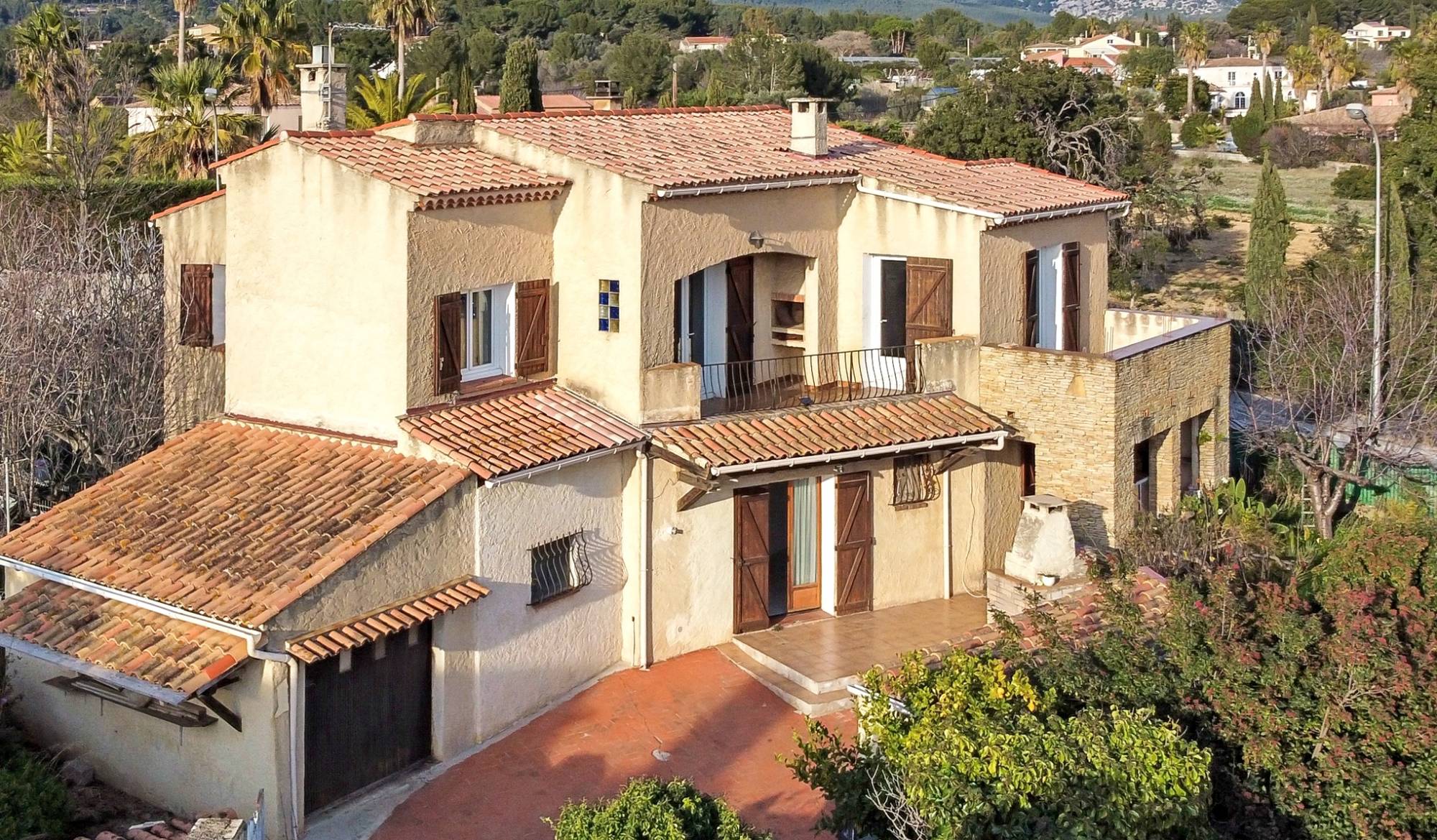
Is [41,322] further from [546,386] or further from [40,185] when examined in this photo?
[40,185]

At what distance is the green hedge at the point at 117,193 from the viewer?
3206 centimetres

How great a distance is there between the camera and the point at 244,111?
50.5m

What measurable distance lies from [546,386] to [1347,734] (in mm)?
9380

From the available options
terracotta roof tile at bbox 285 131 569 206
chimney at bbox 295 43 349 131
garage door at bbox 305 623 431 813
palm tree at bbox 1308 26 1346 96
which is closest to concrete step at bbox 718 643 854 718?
garage door at bbox 305 623 431 813

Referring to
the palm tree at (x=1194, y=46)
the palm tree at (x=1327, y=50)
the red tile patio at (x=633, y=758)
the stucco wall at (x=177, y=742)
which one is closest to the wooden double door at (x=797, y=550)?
the red tile patio at (x=633, y=758)

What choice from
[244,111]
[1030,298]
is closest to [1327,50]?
[244,111]

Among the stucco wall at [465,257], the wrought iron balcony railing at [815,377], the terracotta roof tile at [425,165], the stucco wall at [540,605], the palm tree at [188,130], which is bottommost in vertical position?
the stucco wall at [540,605]

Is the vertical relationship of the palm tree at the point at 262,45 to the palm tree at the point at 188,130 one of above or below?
above

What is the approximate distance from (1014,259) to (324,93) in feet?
29.6

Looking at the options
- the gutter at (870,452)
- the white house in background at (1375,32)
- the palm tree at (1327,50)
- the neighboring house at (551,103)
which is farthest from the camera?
the white house in background at (1375,32)

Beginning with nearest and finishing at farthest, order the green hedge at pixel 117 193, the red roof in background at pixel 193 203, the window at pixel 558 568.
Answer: the window at pixel 558 568 < the red roof in background at pixel 193 203 < the green hedge at pixel 117 193

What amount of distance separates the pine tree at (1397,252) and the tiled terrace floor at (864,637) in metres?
15.7

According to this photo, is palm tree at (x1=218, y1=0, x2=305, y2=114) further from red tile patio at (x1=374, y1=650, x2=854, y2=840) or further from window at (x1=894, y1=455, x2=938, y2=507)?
red tile patio at (x1=374, y1=650, x2=854, y2=840)

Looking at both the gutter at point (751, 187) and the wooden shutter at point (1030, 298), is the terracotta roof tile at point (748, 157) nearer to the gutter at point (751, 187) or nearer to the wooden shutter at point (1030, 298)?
the gutter at point (751, 187)
